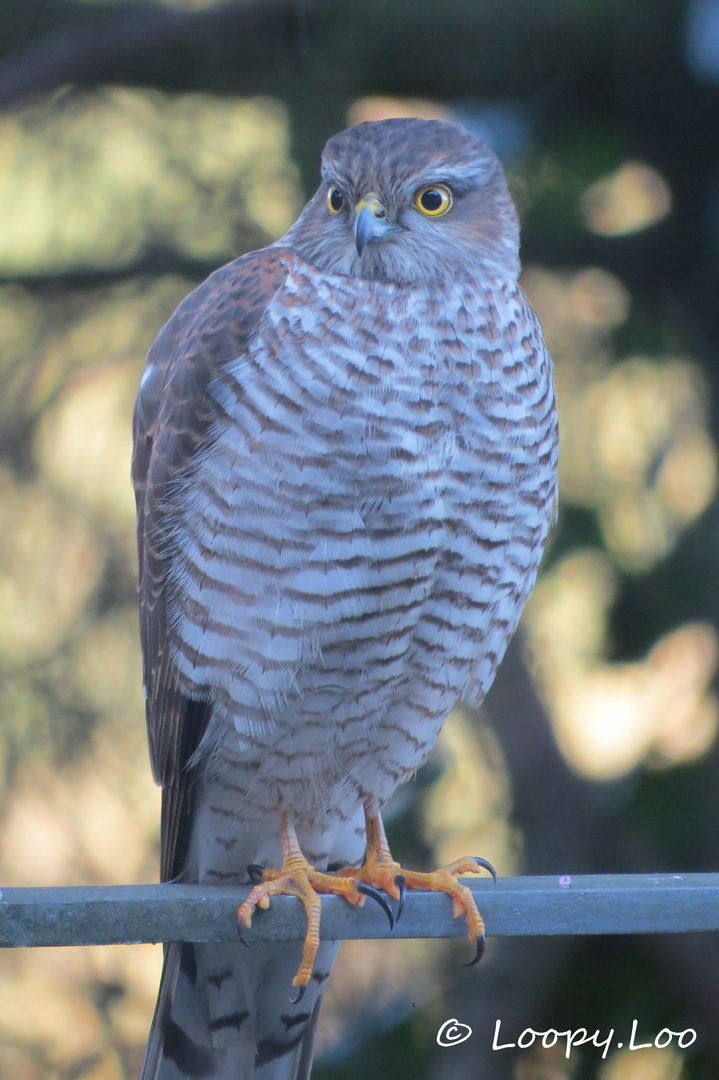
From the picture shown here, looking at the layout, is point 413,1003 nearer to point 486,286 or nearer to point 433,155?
point 486,286

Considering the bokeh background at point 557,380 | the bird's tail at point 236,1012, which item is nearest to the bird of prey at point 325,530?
the bird's tail at point 236,1012

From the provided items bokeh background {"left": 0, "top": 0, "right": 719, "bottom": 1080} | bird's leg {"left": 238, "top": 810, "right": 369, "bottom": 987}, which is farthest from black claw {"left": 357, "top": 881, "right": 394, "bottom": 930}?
bokeh background {"left": 0, "top": 0, "right": 719, "bottom": 1080}

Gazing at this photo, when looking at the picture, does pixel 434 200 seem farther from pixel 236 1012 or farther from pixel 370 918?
pixel 236 1012

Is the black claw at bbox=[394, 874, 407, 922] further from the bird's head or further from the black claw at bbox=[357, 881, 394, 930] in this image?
the bird's head

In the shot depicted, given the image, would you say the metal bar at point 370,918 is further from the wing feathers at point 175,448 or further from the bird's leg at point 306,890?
the wing feathers at point 175,448

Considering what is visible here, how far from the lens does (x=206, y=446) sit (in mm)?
1461

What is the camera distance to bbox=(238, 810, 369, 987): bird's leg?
4.70 ft

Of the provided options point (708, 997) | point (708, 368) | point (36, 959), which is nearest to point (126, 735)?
point (36, 959)

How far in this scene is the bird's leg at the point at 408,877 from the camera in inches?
55.9

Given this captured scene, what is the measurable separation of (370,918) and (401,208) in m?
0.96

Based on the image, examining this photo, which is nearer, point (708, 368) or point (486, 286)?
point (486, 286)

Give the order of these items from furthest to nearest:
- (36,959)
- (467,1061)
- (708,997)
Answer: (36,959), (467,1061), (708,997)

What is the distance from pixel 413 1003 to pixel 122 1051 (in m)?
0.59

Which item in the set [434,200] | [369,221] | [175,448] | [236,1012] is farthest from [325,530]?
[236,1012]
